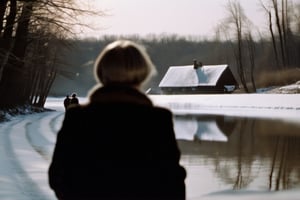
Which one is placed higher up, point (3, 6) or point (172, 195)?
point (3, 6)

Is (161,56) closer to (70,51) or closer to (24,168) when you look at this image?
(70,51)

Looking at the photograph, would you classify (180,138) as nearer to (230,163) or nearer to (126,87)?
(230,163)

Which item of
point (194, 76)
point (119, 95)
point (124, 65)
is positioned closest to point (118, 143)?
point (119, 95)

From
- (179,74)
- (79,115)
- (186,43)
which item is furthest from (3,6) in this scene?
(186,43)

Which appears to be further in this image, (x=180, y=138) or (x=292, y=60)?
(x=292, y=60)

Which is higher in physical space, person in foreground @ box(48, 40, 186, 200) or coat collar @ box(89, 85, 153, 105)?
coat collar @ box(89, 85, 153, 105)

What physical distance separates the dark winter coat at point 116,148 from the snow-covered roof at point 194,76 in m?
83.6

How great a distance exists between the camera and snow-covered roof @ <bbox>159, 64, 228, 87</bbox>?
8675 cm

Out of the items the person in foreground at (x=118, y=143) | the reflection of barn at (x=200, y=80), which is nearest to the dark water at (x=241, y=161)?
the person in foreground at (x=118, y=143)

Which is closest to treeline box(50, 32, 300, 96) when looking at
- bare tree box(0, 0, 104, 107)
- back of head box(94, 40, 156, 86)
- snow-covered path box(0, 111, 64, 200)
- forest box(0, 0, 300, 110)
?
forest box(0, 0, 300, 110)

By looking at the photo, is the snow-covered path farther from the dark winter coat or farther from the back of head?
the back of head

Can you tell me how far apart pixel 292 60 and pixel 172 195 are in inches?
3075

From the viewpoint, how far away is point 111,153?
2576mm

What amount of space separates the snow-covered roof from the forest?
14.9ft
